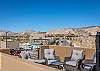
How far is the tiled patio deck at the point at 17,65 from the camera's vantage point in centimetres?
410

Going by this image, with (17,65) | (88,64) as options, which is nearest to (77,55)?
(88,64)

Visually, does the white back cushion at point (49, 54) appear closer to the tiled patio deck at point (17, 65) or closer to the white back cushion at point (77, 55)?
the white back cushion at point (77, 55)

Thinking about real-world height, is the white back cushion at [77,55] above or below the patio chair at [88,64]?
above

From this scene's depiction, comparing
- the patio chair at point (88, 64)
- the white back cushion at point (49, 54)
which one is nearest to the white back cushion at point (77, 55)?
the patio chair at point (88, 64)

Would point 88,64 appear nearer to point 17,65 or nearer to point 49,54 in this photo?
point 49,54

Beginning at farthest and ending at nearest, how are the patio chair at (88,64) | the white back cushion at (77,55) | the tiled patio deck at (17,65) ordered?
the white back cushion at (77,55) → the patio chair at (88,64) → the tiled patio deck at (17,65)

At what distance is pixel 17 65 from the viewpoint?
5.40 metres

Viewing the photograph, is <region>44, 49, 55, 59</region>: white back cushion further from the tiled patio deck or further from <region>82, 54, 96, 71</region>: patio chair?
the tiled patio deck

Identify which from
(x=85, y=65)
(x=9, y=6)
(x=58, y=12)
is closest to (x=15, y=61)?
(x=85, y=65)

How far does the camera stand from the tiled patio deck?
4.10m

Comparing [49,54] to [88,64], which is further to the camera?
[49,54]

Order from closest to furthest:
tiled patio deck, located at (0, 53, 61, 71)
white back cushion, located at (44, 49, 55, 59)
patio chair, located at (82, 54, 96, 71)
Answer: tiled patio deck, located at (0, 53, 61, 71)
patio chair, located at (82, 54, 96, 71)
white back cushion, located at (44, 49, 55, 59)

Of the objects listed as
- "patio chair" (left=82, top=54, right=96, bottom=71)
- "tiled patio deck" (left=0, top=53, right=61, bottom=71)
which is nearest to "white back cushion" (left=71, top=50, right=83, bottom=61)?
"patio chair" (left=82, top=54, right=96, bottom=71)

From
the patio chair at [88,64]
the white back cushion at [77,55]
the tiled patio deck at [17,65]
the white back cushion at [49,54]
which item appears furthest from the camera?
the white back cushion at [49,54]
